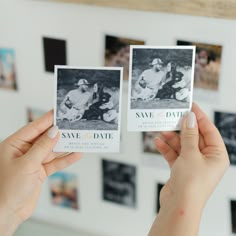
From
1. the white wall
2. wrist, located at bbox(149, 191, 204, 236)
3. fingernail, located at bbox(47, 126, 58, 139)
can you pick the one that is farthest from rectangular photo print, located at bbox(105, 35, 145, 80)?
wrist, located at bbox(149, 191, 204, 236)

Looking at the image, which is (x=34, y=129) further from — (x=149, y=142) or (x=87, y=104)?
(x=149, y=142)

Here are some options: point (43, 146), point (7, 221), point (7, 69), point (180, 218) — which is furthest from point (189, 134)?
point (7, 69)

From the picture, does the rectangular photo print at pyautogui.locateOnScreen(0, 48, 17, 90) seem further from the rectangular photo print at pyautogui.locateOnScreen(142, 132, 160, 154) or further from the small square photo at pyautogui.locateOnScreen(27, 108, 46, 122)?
the rectangular photo print at pyautogui.locateOnScreen(142, 132, 160, 154)

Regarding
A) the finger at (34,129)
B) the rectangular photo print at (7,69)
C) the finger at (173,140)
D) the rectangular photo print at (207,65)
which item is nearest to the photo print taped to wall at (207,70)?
the rectangular photo print at (207,65)

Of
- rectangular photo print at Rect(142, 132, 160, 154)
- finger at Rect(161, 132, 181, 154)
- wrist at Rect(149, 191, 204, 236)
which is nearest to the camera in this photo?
wrist at Rect(149, 191, 204, 236)

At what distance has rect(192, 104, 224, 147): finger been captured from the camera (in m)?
0.91

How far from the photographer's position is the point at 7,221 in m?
0.91

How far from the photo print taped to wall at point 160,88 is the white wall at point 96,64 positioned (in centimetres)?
11

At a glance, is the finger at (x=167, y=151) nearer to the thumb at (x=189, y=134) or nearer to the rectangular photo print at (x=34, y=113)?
the thumb at (x=189, y=134)

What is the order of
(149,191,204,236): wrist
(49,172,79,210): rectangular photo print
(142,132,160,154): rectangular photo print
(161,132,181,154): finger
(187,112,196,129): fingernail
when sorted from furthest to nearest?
1. (49,172,79,210): rectangular photo print
2. (142,132,160,154): rectangular photo print
3. (161,132,181,154): finger
4. (187,112,196,129): fingernail
5. (149,191,204,236): wrist

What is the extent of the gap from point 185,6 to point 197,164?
1.02 feet

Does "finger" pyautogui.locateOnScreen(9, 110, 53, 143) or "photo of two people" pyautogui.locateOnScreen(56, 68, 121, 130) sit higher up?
"photo of two people" pyautogui.locateOnScreen(56, 68, 121, 130)

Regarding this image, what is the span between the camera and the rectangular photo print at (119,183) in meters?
1.21

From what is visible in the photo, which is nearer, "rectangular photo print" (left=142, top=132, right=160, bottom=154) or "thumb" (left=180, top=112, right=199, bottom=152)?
"thumb" (left=180, top=112, right=199, bottom=152)
